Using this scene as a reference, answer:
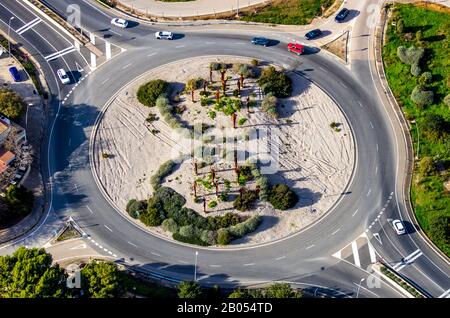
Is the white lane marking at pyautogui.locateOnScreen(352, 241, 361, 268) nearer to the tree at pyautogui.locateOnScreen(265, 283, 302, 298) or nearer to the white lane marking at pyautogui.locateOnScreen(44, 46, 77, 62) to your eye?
the tree at pyautogui.locateOnScreen(265, 283, 302, 298)

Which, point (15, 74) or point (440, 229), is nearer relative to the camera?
point (440, 229)

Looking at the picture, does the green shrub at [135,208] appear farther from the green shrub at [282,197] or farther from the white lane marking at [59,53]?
the white lane marking at [59,53]

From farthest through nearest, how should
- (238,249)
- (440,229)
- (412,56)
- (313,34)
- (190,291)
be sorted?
1. (313,34)
2. (412,56)
3. (238,249)
4. (440,229)
5. (190,291)

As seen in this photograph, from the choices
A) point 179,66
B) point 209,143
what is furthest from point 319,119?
point 179,66

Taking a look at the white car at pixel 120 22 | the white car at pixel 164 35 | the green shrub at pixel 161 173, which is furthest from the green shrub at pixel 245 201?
the white car at pixel 120 22

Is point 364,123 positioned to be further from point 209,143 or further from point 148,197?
point 148,197

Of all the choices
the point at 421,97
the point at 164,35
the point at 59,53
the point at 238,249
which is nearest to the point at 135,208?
the point at 238,249

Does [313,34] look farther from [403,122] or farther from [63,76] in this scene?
[63,76]
